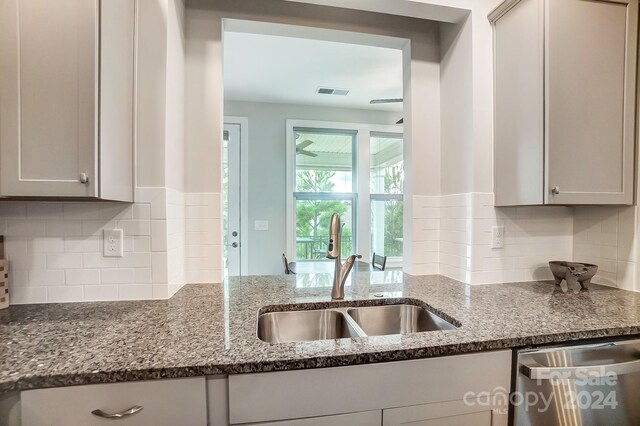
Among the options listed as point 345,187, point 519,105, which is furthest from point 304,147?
point 519,105

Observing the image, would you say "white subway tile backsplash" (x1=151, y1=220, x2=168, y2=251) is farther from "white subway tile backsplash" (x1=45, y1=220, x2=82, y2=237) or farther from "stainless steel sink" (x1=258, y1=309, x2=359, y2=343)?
"stainless steel sink" (x1=258, y1=309, x2=359, y2=343)

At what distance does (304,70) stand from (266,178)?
130cm

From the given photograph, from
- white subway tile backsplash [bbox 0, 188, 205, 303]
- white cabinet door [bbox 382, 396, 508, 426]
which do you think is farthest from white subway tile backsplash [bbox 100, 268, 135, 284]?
white cabinet door [bbox 382, 396, 508, 426]

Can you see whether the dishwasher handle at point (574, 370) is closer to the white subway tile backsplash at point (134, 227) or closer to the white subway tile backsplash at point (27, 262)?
the white subway tile backsplash at point (134, 227)

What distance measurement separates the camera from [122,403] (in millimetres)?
784

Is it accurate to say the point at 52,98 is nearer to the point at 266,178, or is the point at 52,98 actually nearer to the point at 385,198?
the point at 266,178

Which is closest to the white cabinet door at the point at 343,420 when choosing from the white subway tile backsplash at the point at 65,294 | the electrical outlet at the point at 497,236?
the white subway tile backsplash at the point at 65,294

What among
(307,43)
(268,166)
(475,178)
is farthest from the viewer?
(268,166)

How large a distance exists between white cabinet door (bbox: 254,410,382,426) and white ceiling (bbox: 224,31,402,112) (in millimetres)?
2442

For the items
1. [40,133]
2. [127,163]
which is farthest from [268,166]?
[40,133]

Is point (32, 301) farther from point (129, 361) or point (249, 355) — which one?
point (249, 355)

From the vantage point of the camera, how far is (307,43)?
242cm

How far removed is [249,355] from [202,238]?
89 centimetres

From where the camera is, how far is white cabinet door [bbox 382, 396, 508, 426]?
2.97 feet
